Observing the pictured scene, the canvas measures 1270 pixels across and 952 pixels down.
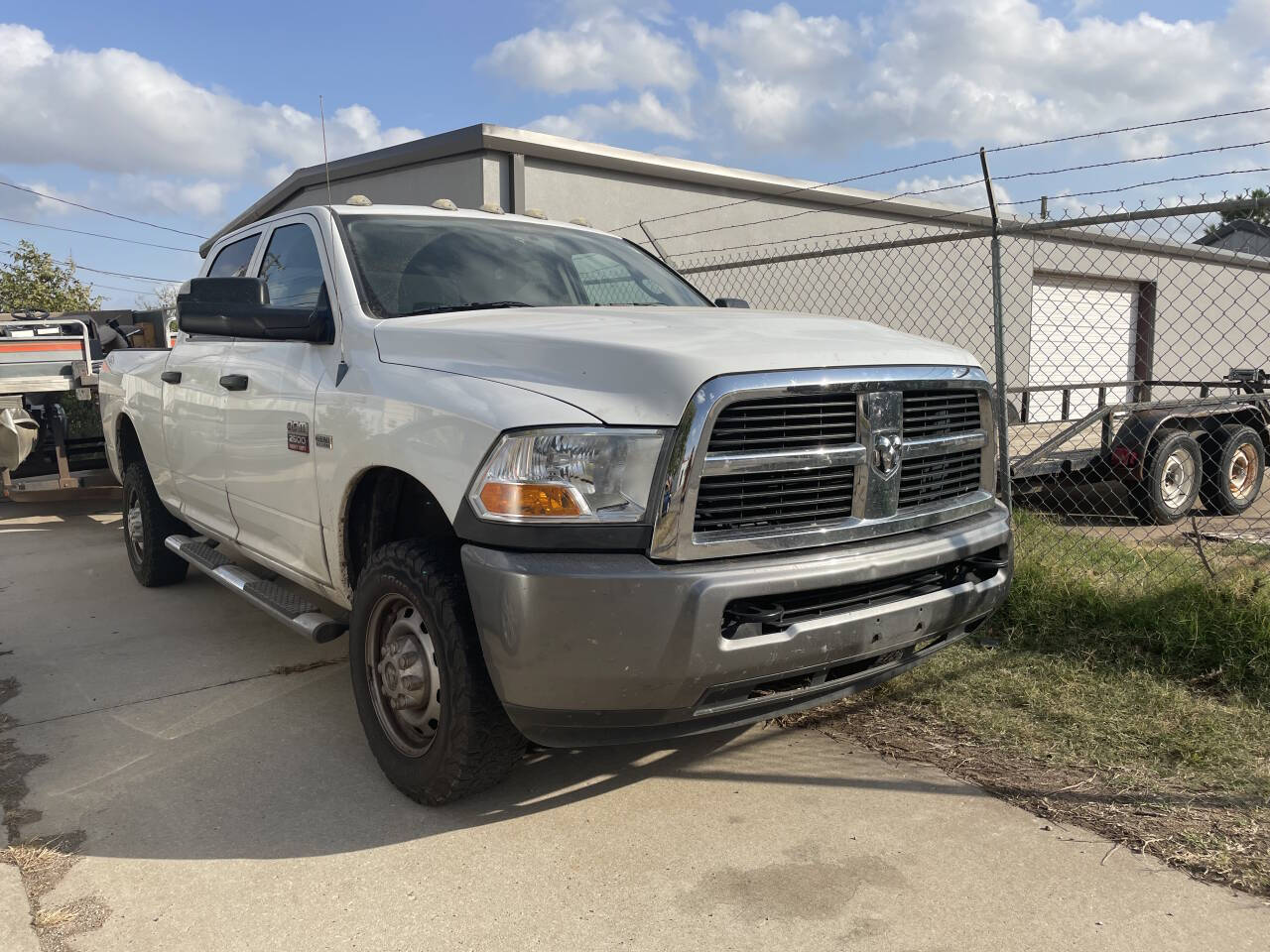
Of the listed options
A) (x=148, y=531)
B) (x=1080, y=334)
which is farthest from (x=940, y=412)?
(x=1080, y=334)

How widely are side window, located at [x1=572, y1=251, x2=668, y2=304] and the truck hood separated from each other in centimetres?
77

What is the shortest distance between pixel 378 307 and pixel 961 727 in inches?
106

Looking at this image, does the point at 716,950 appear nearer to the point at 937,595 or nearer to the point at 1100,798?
the point at 937,595

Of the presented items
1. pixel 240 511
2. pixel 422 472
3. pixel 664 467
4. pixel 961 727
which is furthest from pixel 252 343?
pixel 961 727

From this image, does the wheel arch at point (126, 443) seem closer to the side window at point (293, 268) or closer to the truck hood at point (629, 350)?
the side window at point (293, 268)

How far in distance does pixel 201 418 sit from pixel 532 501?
2.73 meters

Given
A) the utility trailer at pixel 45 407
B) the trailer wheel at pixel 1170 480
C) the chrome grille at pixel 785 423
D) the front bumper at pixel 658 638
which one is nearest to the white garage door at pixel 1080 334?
the trailer wheel at pixel 1170 480

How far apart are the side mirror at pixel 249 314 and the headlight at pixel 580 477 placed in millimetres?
1364

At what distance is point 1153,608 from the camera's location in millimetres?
4535

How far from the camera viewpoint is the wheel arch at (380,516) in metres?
3.43

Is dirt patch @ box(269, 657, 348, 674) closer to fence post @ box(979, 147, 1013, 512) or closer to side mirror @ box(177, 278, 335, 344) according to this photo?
side mirror @ box(177, 278, 335, 344)

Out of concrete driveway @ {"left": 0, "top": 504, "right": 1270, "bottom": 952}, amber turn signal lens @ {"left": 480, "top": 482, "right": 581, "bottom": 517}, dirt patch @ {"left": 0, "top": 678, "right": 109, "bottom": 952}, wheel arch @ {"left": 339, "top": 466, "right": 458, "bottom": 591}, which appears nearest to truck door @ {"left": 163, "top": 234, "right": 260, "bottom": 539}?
concrete driveway @ {"left": 0, "top": 504, "right": 1270, "bottom": 952}

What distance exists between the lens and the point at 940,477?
336cm

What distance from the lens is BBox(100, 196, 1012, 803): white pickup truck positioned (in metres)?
2.64
